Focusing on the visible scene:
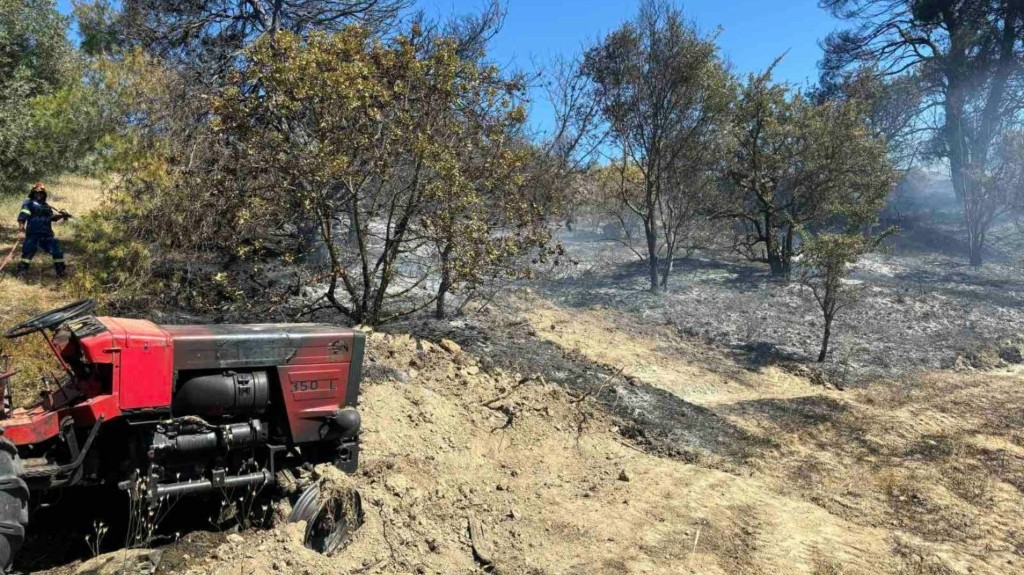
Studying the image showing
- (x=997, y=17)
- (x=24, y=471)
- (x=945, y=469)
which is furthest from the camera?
(x=997, y=17)

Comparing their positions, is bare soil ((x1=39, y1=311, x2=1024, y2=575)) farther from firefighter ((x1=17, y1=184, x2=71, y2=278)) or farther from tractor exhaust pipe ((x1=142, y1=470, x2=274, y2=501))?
firefighter ((x1=17, y1=184, x2=71, y2=278))

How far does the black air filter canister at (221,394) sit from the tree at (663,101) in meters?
13.4

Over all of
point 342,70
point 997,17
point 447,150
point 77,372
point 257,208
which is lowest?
point 77,372

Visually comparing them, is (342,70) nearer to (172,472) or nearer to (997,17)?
(172,472)

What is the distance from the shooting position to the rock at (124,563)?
383 centimetres

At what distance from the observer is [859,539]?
5762 millimetres

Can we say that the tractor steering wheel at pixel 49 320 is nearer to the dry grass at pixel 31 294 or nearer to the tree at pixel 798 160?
the dry grass at pixel 31 294

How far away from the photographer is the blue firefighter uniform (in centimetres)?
959

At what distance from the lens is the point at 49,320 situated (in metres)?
3.77

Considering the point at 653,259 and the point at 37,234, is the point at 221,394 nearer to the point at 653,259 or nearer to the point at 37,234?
the point at 37,234

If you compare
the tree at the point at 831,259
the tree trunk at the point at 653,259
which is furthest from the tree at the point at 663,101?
the tree at the point at 831,259

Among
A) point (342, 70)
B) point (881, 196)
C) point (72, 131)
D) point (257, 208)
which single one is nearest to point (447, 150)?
point (342, 70)

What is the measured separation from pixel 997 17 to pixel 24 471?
3412cm

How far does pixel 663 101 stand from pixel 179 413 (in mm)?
14370
